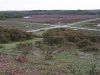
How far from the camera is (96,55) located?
56.1 ft

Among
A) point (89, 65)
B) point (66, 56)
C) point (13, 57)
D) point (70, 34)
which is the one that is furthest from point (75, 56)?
point (70, 34)

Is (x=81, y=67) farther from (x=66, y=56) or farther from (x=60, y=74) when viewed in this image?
(x=66, y=56)

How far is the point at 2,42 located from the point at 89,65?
11.2m

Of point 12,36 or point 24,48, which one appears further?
point 12,36

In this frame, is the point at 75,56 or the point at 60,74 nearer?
the point at 60,74

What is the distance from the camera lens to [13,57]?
15883mm

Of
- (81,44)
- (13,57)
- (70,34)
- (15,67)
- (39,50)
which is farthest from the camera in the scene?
(70,34)

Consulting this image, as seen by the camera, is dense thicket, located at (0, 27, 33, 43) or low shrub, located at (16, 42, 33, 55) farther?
dense thicket, located at (0, 27, 33, 43)

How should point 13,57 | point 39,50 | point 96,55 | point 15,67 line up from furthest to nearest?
point 39,50 → point 96,55 → point 13,57 → point 15,67

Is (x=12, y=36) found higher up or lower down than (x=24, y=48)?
lower down

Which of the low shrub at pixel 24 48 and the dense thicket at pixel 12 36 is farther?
the dense thicket at pixel 12 36

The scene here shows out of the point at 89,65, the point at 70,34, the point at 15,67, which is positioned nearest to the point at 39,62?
the point at 15,67

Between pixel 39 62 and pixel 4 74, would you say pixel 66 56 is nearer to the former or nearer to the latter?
pixel 39 62

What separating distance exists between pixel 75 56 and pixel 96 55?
5.10 feet
